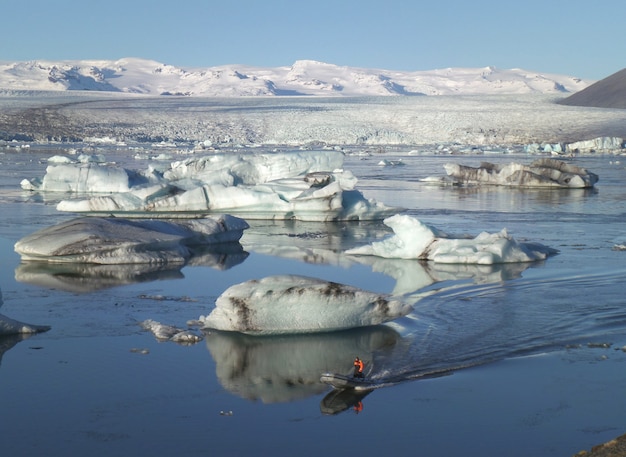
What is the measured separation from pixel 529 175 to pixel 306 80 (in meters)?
119

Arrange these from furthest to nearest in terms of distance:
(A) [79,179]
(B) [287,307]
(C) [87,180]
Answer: (A) [79,179] < (C) [87,180] < (B) [287,307]

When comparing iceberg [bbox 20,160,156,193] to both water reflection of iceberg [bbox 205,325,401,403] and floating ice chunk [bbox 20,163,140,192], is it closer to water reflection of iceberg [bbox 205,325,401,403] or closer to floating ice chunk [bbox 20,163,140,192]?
floating ice chunk [bbox 20,163,140,192]

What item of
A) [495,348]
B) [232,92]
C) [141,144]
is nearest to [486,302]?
[495,348]

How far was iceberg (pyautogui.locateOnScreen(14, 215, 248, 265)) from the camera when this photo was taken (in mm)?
7336

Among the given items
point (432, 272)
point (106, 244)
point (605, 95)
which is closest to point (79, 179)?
point (106, 244)

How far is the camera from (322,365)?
4574 mm

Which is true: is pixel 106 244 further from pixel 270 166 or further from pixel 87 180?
pixel 87 180

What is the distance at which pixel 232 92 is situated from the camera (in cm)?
10912

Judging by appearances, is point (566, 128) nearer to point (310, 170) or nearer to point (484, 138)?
point (484, 138)

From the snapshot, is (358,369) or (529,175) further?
(529,175)

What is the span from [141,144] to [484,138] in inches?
498

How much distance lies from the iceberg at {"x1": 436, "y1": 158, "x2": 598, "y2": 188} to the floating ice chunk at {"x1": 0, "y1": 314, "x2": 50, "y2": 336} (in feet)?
39.3

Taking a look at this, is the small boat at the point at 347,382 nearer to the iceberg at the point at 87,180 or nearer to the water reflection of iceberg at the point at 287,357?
the water reflection of iceberg at the point at 287,357

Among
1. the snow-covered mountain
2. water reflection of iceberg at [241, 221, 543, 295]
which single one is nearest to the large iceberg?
water reflection of iceberg at [241, 221, 543, 295]
